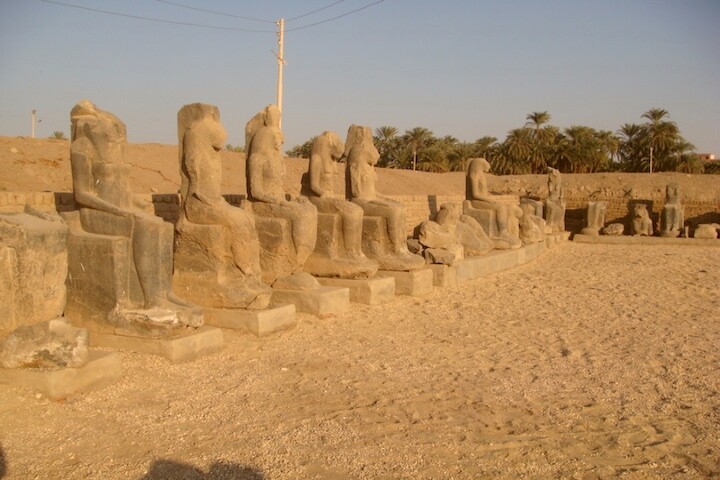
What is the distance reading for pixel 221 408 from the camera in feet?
13.0

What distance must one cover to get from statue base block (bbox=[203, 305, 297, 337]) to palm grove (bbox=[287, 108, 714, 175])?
24186mm

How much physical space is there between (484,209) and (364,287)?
512cm

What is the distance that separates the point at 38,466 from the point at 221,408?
1.07m

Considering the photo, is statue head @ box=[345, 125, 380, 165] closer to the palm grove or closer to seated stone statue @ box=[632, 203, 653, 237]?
seated stone statue @ box=[632, 203, 653, 237]

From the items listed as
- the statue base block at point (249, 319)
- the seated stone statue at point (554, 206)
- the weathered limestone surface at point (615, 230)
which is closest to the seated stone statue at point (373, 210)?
the statue base block at point (249, 319)

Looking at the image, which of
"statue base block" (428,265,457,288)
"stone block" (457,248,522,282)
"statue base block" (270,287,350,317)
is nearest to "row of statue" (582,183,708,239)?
"stone block" (457,248,522,282)

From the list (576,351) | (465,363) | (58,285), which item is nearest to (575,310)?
(576,351)

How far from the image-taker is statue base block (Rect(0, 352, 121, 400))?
12.8 feet

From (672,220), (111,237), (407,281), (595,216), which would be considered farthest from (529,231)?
(111,237)

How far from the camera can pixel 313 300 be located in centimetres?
640

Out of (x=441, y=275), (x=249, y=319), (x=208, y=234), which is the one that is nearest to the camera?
(x=249, y=319)

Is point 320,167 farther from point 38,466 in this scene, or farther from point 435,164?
point 435,164

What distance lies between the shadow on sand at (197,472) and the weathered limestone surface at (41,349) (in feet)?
3.62

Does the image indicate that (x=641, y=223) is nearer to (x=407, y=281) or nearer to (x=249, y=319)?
(x=407, y=281)
